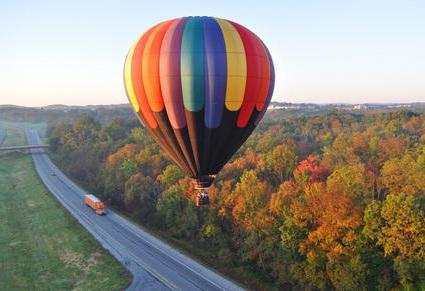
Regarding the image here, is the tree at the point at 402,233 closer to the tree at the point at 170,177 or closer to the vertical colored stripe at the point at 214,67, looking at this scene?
the vertical colored stripe at the point at 214,67

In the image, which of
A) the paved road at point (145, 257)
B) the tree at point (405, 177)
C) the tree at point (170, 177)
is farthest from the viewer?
the tree at point (170, 177)

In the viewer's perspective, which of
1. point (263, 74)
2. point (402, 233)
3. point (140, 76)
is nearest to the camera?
point (140, 76)

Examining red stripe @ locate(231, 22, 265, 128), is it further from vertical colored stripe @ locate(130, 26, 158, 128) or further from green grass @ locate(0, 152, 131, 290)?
green grass @ locate(0, 152, 131, 290)

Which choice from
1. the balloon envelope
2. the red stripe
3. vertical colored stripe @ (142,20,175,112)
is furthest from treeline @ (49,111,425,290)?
vertical colored stripe @ (142,20,175,112)

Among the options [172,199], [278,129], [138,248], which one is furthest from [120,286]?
[278,129]

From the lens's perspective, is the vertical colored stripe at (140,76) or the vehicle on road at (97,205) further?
the vehicle on road at (97,205)

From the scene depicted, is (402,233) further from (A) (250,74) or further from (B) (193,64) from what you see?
(B) (193,64)

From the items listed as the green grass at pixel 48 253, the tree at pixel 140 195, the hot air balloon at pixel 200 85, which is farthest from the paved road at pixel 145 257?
the hot air balloon at pixel 200 85

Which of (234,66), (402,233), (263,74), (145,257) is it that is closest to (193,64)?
(234,66)
